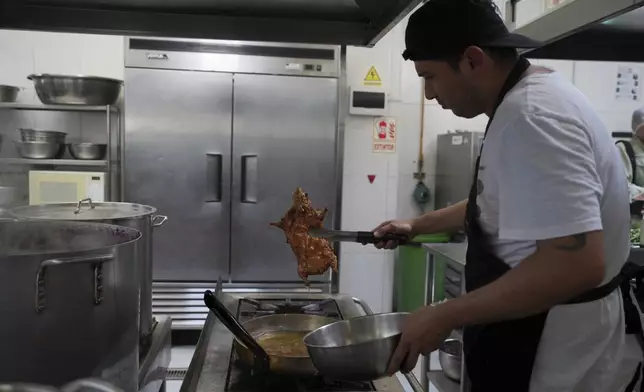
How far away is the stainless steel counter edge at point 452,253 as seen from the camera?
2527mm

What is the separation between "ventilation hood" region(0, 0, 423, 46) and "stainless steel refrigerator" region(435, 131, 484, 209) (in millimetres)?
2224

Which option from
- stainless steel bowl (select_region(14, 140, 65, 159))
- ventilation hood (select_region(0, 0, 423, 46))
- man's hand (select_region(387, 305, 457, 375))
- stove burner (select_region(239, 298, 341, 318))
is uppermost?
ventilation hood (select_region(0, 0, 423, 46))

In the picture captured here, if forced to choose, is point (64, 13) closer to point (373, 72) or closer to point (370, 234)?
point (370, 234)

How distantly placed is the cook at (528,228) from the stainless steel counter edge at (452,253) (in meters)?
1.21

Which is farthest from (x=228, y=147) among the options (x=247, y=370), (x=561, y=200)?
(x=561, y=200)

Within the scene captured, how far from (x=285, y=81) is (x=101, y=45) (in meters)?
1.52

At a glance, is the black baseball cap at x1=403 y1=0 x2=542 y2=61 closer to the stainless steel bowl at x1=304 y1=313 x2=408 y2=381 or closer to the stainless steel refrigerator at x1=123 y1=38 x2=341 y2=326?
the stainless steel bowl at x1=304 y1=313 x2=408 y2=381

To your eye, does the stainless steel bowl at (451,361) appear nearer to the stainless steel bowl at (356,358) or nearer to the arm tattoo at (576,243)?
the stainless steel bowl at (356,358)

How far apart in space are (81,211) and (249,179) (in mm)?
2072

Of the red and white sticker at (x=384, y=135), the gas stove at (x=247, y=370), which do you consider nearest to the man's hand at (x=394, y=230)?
the gas stove at (x=247, y=370)

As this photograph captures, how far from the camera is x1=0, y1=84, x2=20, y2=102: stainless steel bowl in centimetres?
369

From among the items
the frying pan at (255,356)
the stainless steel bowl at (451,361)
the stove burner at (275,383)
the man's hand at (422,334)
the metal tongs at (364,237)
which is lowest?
the stainless steel bowl at (451,361)

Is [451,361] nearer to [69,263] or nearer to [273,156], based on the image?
[273,156]

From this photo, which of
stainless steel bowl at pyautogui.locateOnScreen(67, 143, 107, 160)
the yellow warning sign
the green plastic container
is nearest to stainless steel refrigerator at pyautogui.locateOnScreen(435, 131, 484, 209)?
the green plastic container
